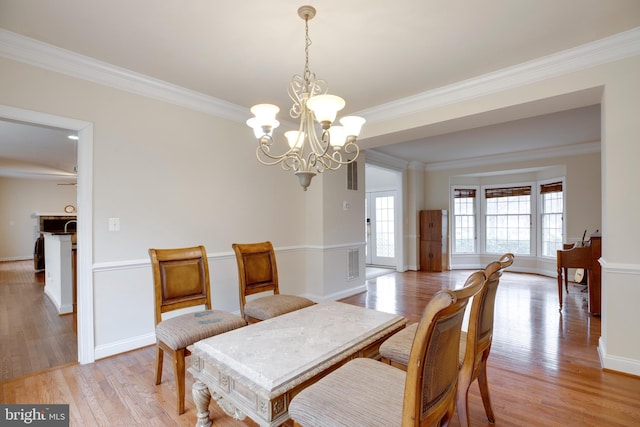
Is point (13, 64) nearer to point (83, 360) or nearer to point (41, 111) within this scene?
point (41, 111)

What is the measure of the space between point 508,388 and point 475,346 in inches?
41.7

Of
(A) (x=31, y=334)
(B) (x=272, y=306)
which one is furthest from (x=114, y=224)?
(A) (x=31, y=334)

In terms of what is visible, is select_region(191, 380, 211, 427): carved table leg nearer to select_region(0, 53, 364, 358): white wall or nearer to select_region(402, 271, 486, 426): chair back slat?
select_region(402, 271, 486, 426): chair back slat

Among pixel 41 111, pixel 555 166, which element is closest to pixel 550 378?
pixel 41 111

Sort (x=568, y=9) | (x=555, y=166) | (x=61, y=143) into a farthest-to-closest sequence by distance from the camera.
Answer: (x=555, y=166)
(x=61, y=143)
(x=568, y=9)

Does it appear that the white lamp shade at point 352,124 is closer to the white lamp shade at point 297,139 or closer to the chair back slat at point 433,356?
the white lamp shade at point 297,139

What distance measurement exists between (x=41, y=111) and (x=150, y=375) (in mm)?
2209

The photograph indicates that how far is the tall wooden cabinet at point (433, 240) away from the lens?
6.95 metres

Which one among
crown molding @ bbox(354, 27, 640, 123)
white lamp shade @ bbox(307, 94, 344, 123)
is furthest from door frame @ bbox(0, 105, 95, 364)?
crown molding @ bbox(354, 27, 640, 123)

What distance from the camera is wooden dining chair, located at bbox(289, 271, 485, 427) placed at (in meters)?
0.95

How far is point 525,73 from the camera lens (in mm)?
2695

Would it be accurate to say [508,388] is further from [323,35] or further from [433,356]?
[323,35]

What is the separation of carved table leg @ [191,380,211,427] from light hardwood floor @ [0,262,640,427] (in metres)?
0.17

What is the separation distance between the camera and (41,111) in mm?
2359
